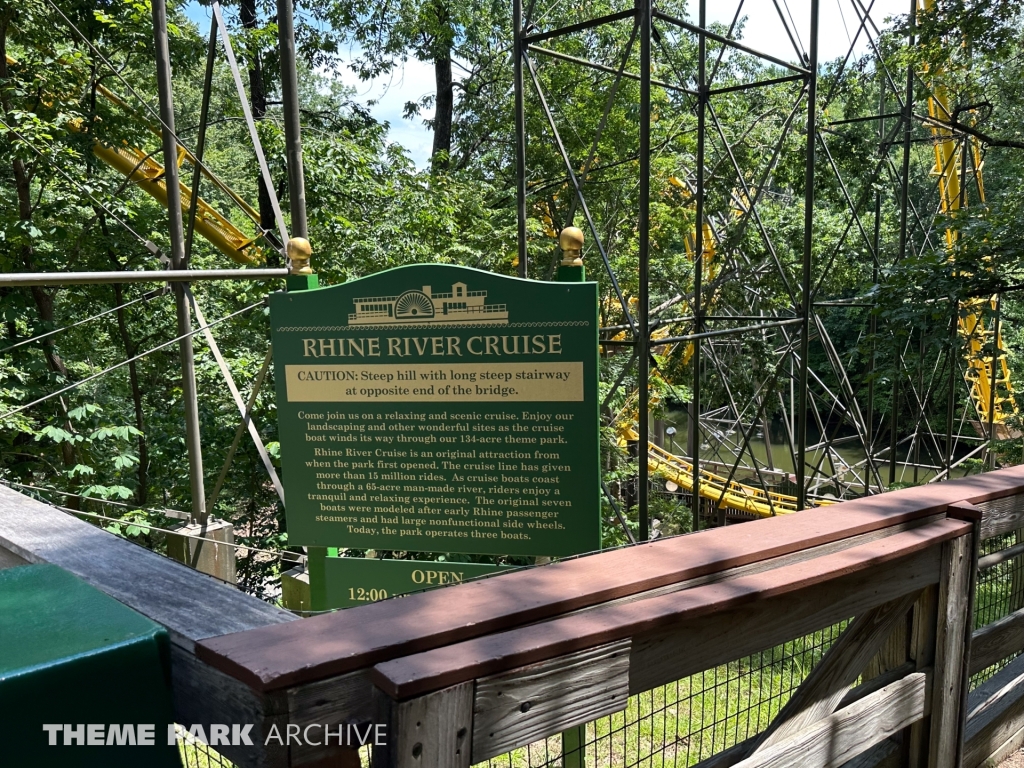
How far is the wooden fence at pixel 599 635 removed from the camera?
3.43 feet

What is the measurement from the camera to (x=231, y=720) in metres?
1.06

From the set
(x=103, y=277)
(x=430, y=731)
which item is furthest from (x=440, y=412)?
(x=103, y=277)

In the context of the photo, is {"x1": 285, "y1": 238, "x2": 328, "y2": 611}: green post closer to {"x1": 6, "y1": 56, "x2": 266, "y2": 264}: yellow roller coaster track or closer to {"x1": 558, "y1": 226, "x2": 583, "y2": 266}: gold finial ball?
{"x1": 558, "y1": 226, "x2": 583, "y2": 266}: gold finial ball

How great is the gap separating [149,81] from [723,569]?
39.5 ft

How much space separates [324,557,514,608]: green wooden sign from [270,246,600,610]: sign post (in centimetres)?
1

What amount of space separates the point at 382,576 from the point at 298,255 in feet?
4.19

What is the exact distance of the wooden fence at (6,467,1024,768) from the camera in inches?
41.1

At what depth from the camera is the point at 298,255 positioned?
A: 3213mm

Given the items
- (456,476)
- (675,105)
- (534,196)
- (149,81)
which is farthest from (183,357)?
(675,105)

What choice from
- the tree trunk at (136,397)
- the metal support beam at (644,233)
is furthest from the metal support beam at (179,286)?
the tree trunk at (136,397)

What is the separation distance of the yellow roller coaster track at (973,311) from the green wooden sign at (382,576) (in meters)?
6.98

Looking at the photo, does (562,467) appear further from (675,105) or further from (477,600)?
(675,105)

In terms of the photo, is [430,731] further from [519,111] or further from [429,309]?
[519,111]

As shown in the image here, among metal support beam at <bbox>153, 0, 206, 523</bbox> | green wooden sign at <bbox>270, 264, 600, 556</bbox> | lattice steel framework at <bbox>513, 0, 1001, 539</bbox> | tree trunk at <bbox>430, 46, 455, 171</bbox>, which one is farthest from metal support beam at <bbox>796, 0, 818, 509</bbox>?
tree trunk at <bbox>430, 46, 455, 171</bbox>
